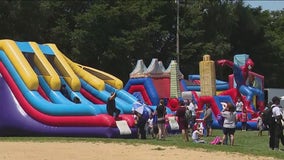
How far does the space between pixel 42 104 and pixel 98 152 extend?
18.3ft

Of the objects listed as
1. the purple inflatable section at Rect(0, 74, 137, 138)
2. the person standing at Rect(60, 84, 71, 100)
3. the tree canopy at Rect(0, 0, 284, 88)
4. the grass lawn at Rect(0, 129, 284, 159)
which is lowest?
the grass lawn at Rect(0, 129, 284, 159)

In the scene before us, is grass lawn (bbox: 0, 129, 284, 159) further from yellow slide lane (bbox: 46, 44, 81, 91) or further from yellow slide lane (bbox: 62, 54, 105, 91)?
yellow slide lane (bbox: 62, 54, 105, 91)

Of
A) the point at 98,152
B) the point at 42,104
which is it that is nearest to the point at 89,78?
the point at 42,104

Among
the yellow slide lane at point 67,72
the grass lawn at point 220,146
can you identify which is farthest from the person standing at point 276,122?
the yellow slide lane at point 67,72

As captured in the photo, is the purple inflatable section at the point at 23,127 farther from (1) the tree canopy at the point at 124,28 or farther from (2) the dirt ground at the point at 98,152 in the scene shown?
(1) the tree canopy at the point at 124,28

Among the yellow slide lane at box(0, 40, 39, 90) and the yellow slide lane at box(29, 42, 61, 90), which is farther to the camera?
the yellow slide lane at box(29, 42, 61, 90)

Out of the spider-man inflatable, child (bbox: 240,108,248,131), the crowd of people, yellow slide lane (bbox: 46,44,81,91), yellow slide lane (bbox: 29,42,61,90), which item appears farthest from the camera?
the spider-man inflatable

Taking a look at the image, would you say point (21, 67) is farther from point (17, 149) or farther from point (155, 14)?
point (155, 14)

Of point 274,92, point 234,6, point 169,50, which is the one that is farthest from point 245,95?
point 234,6

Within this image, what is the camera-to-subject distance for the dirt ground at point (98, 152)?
12.4 meters

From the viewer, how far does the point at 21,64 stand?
19.4 meters

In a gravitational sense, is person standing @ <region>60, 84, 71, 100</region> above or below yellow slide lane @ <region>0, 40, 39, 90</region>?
below

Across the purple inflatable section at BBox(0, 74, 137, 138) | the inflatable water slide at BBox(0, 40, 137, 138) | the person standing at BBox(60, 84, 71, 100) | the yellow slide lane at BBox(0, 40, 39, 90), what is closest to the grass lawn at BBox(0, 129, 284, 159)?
the purple inflatable section at BBox(0, 74, 137, 138)

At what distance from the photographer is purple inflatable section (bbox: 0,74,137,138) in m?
17.9
